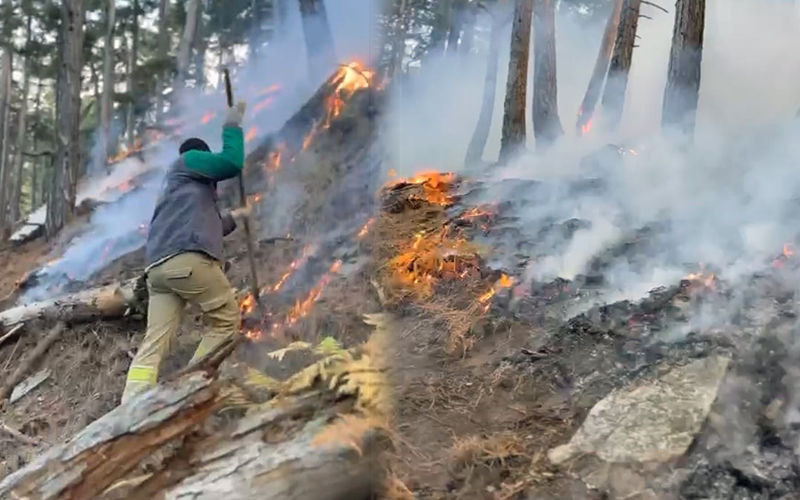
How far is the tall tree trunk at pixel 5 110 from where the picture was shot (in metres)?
3.48

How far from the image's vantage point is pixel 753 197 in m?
2.04

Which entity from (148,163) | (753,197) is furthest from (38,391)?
(753,197)

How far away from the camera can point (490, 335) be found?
1.77 m

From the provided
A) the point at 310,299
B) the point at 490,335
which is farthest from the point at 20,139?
the point at 490,335

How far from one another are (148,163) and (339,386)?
1375 mm

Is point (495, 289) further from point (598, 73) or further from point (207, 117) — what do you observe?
point (598, 73)

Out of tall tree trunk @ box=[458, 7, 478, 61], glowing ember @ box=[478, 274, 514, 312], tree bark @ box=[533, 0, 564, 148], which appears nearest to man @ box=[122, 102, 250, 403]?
glowing ember @ box=[478, 274, 514, 312]

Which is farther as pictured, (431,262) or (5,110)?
(5,110)

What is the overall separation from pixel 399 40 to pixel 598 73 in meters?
2.53

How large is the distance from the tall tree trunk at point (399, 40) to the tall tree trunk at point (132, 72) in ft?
4.71

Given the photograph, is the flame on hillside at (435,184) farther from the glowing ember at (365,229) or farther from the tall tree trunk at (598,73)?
the tall tree trunk at (598,73)

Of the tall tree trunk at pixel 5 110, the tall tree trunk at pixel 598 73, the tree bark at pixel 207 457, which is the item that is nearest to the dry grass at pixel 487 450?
the tree bark at pixel 207 457

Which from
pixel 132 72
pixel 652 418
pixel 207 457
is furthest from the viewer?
pixel 132 72

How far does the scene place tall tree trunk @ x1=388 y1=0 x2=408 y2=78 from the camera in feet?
6.08
